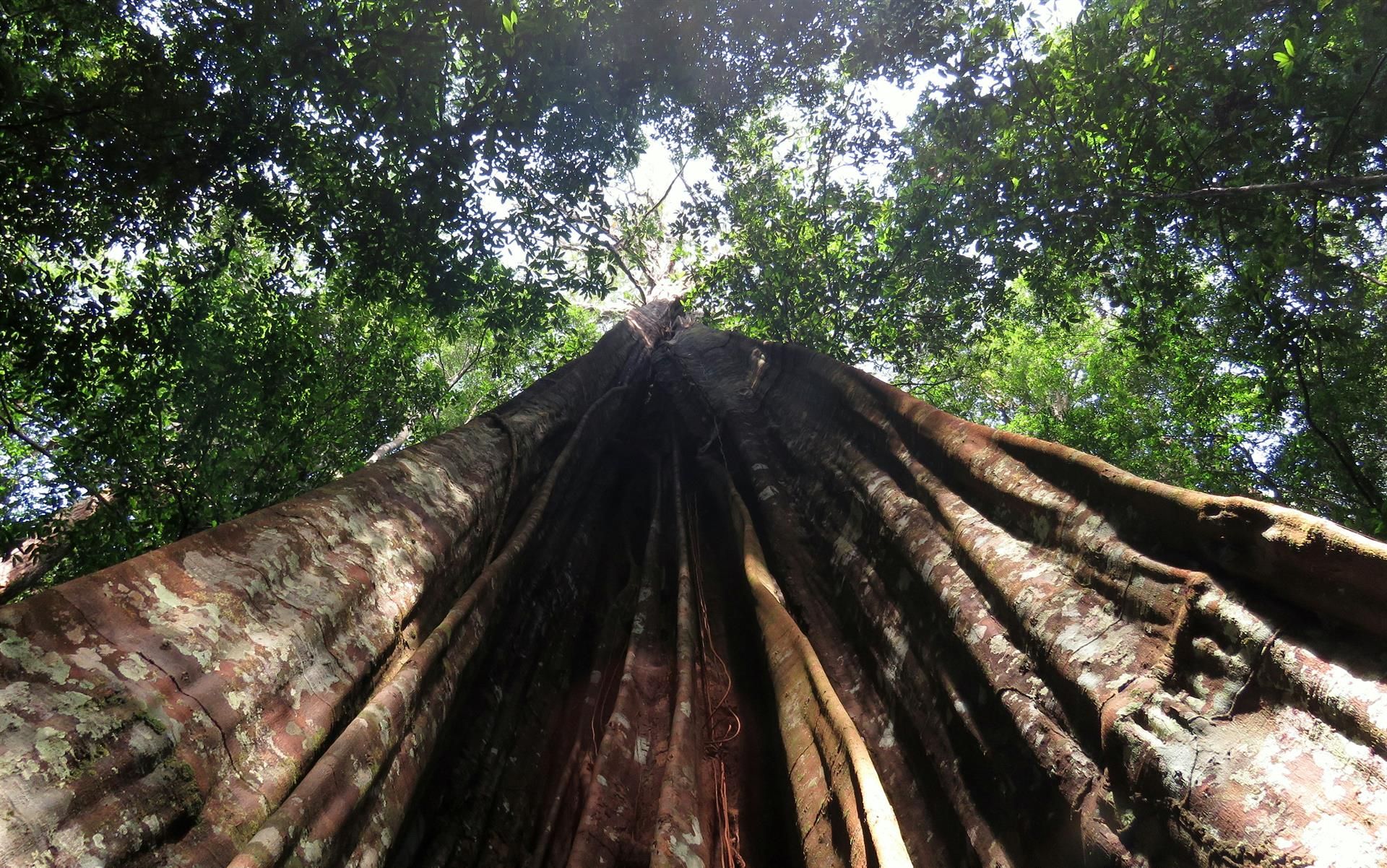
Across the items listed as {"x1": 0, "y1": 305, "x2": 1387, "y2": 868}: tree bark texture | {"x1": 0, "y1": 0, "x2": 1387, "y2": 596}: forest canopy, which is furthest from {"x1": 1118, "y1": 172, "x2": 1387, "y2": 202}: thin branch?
{"x1": 0, "y1": 305, "x2": 1387, "y2": 868}: tree bark texture

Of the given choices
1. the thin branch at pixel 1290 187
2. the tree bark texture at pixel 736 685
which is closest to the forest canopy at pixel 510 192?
the thin branch at pixel 1290 187

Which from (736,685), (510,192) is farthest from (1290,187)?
(510,192)

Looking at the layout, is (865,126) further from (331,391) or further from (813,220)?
(331,391)

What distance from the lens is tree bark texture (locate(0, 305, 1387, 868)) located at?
1317 millimetres

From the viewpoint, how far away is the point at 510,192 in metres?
5.54

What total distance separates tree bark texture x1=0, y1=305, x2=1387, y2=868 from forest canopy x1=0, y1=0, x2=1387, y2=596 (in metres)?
2.56

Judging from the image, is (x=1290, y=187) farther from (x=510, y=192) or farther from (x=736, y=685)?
(x=510, y=192)

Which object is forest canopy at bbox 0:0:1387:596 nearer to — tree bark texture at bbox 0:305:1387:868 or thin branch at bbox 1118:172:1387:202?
thin branch at bbox 1118:172:1387:202

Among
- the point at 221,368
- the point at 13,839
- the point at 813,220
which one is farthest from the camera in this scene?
the point at 813,220

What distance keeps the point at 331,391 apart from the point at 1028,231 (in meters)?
6.82

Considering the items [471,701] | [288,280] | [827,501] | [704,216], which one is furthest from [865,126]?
[471,701]

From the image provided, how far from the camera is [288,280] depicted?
7.09 metres

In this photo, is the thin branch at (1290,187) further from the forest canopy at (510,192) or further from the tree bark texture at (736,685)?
the tree bark texture at (736,685)

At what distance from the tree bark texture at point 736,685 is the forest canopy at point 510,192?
101 inches
